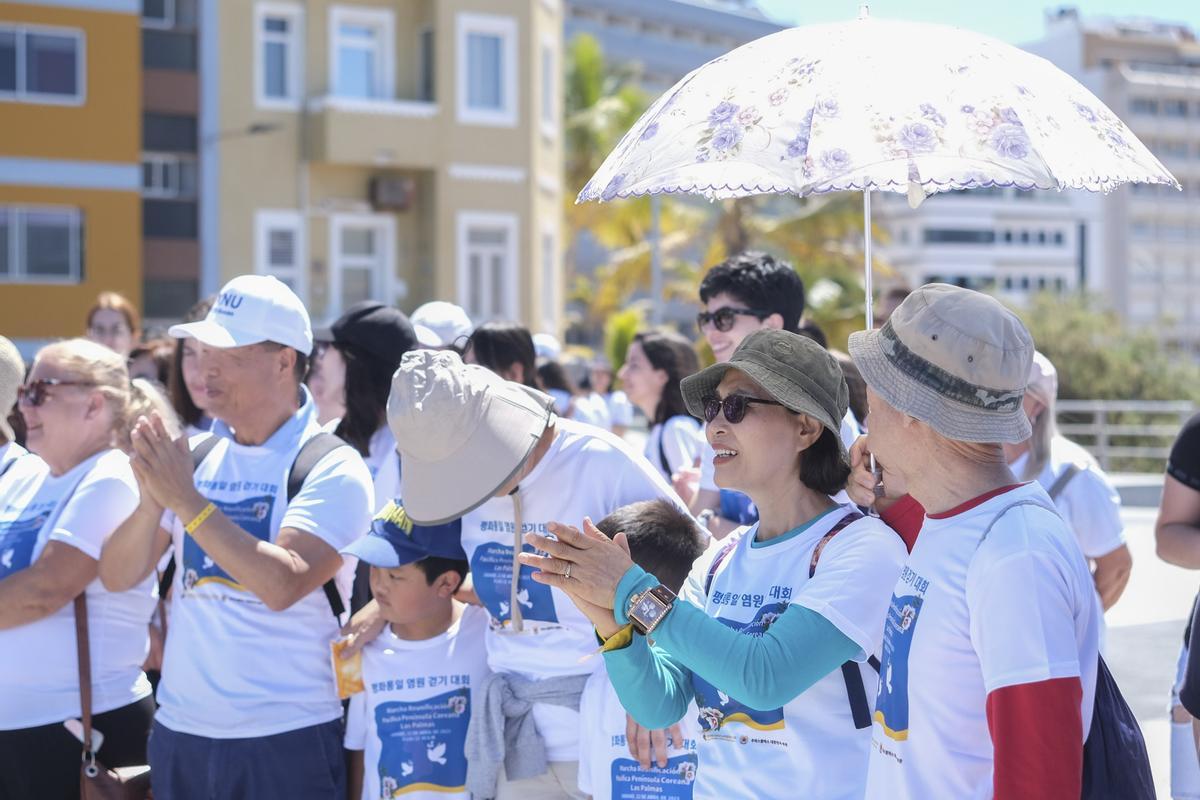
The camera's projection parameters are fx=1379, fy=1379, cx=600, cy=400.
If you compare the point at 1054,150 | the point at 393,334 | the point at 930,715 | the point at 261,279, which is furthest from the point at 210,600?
the point at 1054,150

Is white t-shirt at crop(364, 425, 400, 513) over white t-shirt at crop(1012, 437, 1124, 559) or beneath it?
over

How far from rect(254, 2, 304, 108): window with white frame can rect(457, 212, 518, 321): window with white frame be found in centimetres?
451

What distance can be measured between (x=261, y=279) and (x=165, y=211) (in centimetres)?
2533

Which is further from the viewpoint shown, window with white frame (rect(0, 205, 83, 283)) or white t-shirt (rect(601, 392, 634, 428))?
window with white frame (rect(0, 205, 83, 283))

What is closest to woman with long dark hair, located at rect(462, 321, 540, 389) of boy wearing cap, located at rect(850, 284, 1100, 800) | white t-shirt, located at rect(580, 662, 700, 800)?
white t-shirt, located at rect(580, 662, 700, 800)

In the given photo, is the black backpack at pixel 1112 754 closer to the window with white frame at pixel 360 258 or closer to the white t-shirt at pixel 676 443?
the white t-shirt at pixel 676 443

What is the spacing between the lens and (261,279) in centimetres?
447

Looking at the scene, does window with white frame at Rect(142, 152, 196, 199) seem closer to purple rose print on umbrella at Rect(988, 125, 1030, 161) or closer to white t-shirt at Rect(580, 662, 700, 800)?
white t-shirt at Rect(580, 662, 700, 800)

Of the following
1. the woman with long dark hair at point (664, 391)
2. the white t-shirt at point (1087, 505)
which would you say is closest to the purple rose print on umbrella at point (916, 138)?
the white t-shirt at point (1087, 505)

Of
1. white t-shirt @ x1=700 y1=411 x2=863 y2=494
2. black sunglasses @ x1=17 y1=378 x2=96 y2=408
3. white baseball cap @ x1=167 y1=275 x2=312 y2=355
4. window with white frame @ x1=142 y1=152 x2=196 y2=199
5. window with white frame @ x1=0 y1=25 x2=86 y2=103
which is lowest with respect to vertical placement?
white t-shirt @ x1=700 y1=411 x2=863 y2=494

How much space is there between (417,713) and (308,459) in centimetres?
85

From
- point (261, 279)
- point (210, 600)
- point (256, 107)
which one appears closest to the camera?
point (210, 600)

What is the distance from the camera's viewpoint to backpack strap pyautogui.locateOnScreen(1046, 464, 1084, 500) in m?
5.35

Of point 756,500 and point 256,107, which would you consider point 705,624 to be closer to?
point 756,500
